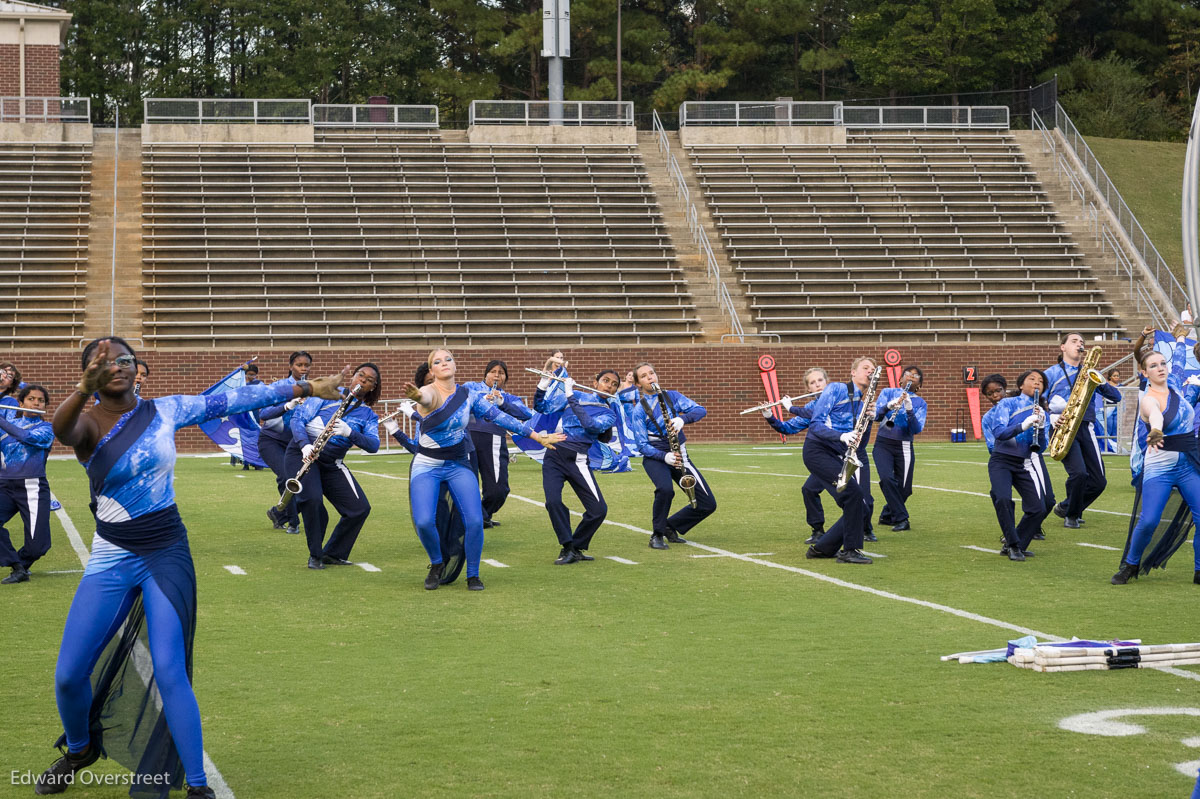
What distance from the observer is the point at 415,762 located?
6.01 metres

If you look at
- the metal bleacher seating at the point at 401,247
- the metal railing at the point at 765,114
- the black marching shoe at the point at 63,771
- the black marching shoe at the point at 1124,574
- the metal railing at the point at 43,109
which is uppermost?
the metal railing at the point at 765,114

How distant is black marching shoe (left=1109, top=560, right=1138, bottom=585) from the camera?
10719 mm

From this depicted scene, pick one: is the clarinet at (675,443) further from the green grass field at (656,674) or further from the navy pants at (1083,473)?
the navy pants at (1083,473)

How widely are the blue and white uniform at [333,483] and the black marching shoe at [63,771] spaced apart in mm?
6325

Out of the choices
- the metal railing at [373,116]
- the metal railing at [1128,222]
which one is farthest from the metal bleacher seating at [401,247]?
the metal railing at [1128,222]

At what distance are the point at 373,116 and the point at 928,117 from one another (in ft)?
52.4

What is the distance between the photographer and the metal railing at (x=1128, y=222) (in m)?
33.2

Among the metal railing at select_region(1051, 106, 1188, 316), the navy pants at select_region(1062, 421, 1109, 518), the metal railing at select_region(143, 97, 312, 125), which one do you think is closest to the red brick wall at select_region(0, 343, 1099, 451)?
the metal railing at select_region(1051, 106, 1188, 316)

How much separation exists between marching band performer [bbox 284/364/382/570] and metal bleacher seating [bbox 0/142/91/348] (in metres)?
18.0

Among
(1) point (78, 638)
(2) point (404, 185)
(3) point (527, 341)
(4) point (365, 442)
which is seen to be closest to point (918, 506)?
(4) point (365, 442)

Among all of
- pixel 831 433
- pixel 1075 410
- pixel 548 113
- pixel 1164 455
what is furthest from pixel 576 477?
pixel 548 113

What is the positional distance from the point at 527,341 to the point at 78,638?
24713mm

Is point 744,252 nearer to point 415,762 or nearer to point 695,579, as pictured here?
point 695,579

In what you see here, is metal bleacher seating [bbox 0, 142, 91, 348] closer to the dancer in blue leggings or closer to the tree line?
the tree line
